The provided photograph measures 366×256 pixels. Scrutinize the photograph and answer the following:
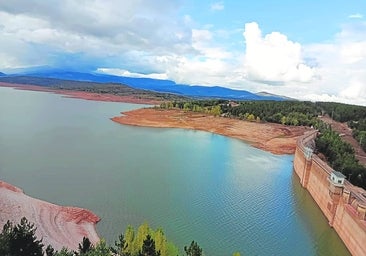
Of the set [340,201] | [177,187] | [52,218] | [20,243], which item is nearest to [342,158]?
[340,201]

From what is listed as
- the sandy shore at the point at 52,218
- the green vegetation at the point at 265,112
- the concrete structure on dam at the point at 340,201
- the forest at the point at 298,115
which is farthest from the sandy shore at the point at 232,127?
the sandy shore at the point at 52,218

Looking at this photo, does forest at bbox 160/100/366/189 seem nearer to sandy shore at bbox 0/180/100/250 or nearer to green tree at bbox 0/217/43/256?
sandy shore at bbox 0/180/100/250

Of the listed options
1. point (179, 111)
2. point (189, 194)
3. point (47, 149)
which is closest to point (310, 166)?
point (189, 194)

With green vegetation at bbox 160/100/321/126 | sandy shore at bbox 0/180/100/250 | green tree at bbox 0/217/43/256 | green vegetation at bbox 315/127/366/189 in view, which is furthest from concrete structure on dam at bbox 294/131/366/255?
green vegetation at bbox 160/100/321/126

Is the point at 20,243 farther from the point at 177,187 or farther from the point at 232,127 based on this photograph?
the point at 232,127

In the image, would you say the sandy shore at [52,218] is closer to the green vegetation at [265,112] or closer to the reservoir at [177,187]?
the reservoir at [177,187]

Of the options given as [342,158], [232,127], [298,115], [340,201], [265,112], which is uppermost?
[298,115]

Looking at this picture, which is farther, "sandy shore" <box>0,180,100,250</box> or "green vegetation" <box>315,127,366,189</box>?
"green vegetation" <box>315,127,366,189</box>
